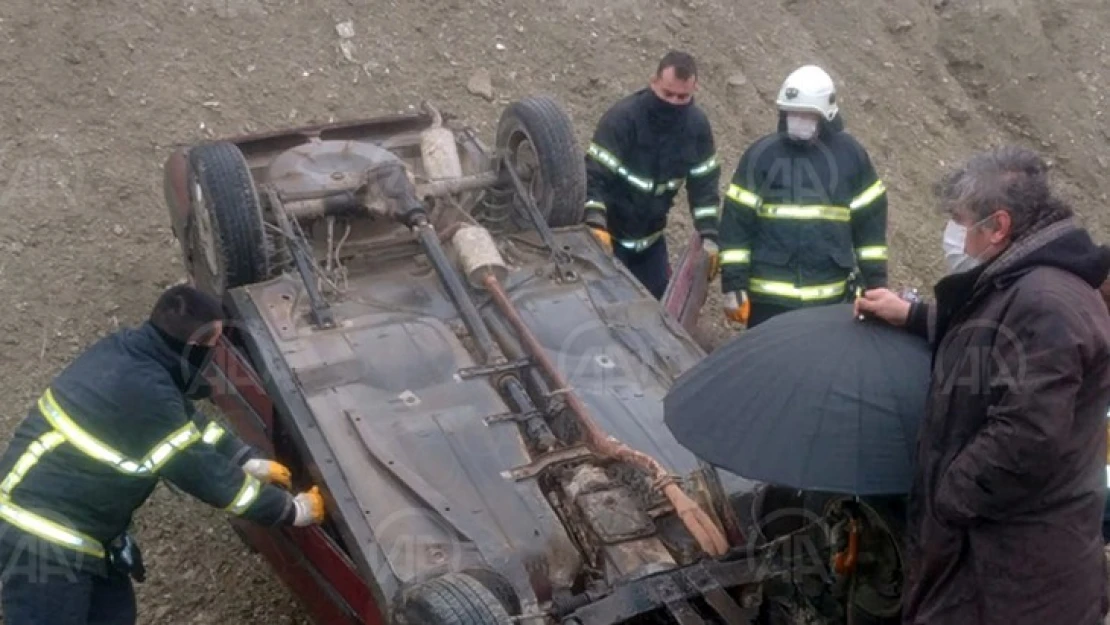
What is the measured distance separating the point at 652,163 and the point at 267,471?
2606 mm

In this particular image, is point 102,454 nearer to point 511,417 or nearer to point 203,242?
point 511,417

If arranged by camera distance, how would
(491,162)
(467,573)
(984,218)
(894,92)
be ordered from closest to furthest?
(984,218), (467,573), (491,162), (894,92)

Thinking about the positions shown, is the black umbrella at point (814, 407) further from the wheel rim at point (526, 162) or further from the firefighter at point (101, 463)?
the wheel rim at point (526, 162)

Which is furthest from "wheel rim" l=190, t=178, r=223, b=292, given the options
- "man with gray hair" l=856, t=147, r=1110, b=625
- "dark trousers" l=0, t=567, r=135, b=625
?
"man with gray hair" l=856, t=147, r=1110, b=625

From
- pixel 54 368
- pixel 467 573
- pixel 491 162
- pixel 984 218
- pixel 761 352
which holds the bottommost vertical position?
pixel 54 368

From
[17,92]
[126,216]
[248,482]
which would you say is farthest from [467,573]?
[17,92]

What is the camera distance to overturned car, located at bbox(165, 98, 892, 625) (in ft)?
13.3

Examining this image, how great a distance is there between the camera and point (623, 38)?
9195 mm

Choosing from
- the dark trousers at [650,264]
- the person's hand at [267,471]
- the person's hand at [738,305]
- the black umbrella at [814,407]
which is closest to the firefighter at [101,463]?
the person's hand at [267,471]

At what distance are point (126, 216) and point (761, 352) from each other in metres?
4.82

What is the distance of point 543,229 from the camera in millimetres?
5680

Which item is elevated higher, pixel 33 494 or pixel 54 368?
pixel 33 494

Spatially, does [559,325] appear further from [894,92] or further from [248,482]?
[894,92]

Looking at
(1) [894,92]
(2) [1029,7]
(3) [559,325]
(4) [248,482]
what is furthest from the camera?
(2) [1029,7]
